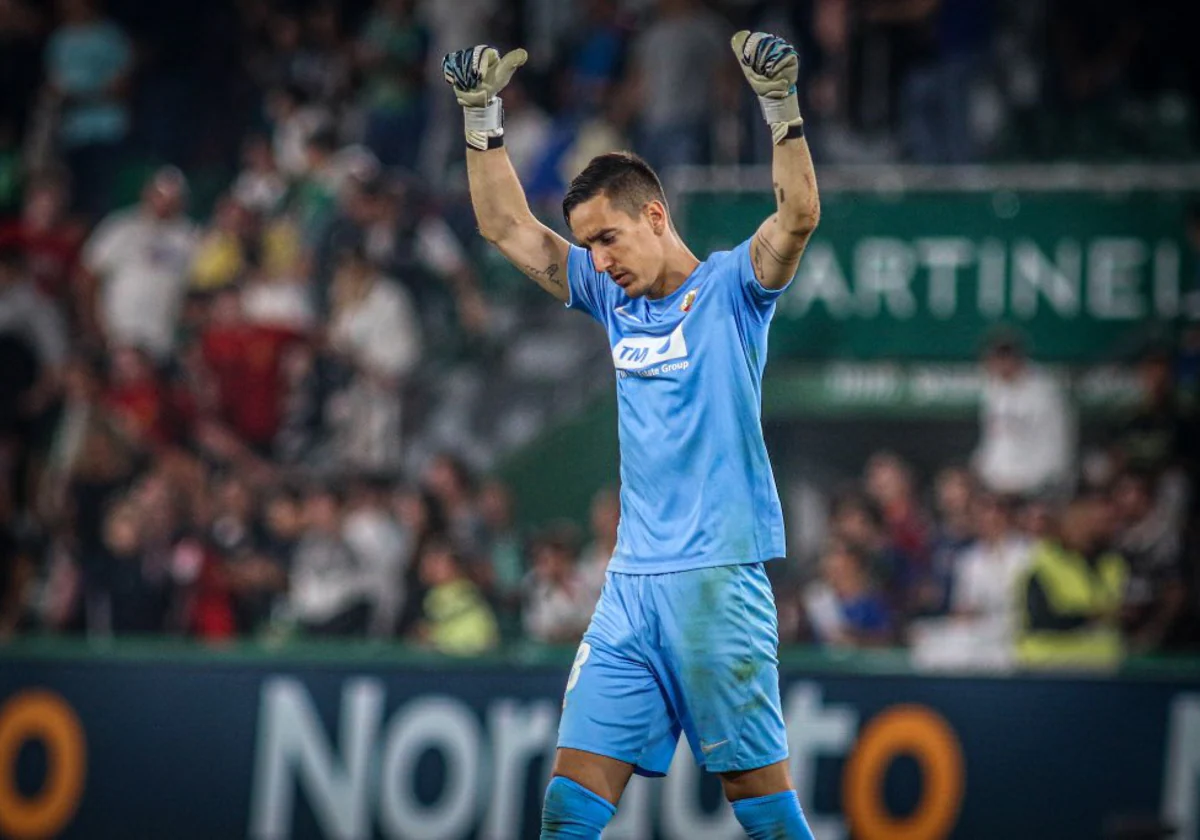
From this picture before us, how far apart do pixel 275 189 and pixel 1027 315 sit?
5.90m

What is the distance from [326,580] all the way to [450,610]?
94 cm

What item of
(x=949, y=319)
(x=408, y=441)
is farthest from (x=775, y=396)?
(x=408, y=441)

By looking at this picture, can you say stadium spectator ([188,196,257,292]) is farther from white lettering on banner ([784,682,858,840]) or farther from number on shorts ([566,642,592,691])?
number on shorts ([566,642,592,691])

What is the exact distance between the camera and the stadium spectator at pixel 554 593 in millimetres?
11180

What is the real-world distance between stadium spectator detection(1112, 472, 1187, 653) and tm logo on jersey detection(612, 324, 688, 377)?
5.30 meters

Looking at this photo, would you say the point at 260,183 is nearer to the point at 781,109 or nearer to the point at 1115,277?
the point at 1115,277

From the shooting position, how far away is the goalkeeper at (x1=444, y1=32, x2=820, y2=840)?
5.74m

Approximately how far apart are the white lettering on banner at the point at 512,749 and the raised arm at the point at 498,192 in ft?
13.7

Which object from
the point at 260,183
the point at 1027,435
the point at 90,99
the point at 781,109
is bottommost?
the point at 1027,435

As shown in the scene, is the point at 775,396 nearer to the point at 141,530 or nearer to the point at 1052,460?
the point at 1052,460

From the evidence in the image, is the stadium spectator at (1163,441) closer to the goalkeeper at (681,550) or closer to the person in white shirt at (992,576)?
the person in white shirt at (992,576)

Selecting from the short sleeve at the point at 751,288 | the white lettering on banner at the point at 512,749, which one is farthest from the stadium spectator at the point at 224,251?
the short sleeve at the point at 751,288

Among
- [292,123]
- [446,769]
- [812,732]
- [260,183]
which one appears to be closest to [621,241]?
[812,732]

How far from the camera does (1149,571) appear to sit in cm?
1049
